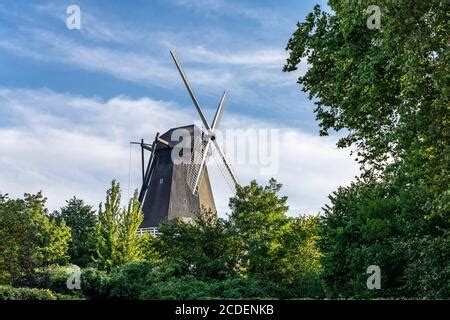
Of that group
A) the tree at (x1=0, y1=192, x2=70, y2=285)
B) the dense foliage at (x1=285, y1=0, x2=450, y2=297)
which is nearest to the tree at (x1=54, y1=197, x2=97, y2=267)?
the tree at (x1=0, y1=192, x2=70, y2=285)

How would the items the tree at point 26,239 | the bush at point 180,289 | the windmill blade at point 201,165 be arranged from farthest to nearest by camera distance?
the windmill blade at point 201,165 → the tree at point 26,239 → the bush at point 180,289

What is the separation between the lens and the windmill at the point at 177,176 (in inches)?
1789

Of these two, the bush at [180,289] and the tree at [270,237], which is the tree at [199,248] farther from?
the bush at [180,289]

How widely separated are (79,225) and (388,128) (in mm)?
37835

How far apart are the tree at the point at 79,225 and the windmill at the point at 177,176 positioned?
5.00 metres

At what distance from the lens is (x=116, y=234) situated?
32.8 meters

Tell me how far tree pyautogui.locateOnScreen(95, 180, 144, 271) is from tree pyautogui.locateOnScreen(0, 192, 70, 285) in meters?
3.77

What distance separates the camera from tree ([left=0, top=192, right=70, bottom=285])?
29906 millimetres

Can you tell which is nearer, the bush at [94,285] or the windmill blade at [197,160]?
the bush at [94,285]

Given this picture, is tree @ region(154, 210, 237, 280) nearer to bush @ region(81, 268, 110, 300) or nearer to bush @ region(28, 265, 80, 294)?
bush @ region(81, 268, 110, 300)

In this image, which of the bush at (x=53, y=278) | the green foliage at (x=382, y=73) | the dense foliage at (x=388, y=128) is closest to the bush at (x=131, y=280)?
the bush at (x=53, y=278)

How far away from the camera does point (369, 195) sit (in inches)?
843

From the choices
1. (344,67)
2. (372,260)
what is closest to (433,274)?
(372,260)
